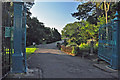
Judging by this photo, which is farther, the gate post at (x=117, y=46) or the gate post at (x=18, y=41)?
the gate post at (x=117, y=46)

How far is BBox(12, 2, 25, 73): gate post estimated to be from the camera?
16.6 ft

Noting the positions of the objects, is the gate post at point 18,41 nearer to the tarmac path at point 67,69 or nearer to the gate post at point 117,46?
the tarmac path at point 67,69

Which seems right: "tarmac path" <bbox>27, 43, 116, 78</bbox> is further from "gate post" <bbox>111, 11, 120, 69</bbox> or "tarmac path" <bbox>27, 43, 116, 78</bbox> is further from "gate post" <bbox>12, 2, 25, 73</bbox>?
"gate post" <bbox>12, 2, 25, 73</bbox>

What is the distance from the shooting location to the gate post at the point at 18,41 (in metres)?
5.06

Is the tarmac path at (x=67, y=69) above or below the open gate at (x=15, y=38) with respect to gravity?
below

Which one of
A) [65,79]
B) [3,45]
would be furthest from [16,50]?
[65,79]

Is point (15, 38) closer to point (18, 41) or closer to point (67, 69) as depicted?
point (18, 41)

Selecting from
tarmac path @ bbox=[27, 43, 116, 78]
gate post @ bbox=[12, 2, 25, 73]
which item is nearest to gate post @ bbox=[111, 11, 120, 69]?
tarmac path @ bbox=[27, 43, 116, 78]

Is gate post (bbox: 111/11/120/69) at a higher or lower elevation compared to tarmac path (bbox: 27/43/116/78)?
higher

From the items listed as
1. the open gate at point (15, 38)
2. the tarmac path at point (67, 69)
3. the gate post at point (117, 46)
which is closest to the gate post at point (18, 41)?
the open gate at point (15, 38)

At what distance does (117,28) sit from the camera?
5969mm

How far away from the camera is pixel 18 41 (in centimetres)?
514

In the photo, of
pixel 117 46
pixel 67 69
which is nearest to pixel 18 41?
pixel 67 69

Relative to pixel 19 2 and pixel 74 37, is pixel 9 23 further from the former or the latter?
pixel 74 37
